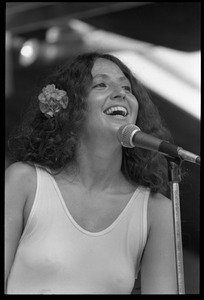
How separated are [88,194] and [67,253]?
7.8 inches

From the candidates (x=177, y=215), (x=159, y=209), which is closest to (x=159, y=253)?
(x=159, y=209)

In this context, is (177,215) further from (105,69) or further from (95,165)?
(105,69)

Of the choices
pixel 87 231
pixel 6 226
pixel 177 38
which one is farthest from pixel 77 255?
pixel 177 38

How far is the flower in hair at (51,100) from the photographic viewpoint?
163 cm

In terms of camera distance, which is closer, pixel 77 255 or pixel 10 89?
pixel 77 255

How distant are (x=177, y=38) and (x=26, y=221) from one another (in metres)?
0.95

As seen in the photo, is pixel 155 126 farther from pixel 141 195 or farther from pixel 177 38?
pixel 177 38

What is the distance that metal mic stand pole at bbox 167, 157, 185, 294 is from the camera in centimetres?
126

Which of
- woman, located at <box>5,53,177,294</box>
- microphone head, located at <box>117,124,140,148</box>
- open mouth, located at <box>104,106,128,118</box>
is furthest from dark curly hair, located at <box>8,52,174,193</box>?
microphone head, located at <box>117,124,140,148</box>

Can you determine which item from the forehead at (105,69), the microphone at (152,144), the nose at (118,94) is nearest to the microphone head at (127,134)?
the microphone at (152,144)

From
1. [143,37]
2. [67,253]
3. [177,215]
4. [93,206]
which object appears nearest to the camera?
[177,215]

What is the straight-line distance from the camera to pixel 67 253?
1501 mm

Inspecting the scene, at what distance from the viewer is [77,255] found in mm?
1506

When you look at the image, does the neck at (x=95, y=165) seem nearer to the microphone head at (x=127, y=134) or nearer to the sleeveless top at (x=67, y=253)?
the sleeveless top at (x=67, y=253)
